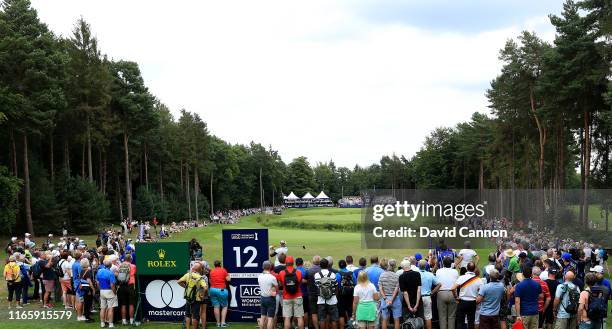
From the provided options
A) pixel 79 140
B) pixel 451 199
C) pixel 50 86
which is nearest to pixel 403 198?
pixel 451 199

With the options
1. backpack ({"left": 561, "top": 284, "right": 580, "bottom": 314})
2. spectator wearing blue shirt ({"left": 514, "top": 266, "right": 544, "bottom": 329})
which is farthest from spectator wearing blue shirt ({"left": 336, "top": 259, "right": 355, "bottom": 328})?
backpack ({"left": 561, "top": 284, "right": 580, "bottom": 314})

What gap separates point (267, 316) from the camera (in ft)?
38.9

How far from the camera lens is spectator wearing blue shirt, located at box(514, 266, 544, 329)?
33.8ft

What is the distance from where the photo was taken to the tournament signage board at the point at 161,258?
13.3m

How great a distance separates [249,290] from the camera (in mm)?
13305

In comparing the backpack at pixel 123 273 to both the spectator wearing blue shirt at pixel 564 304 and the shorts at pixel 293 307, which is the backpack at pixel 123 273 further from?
the spectator wearing blue shirt at pixel 564 304

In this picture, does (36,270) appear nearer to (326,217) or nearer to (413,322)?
(413,322)

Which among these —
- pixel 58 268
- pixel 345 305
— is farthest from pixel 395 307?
pixel 58 268

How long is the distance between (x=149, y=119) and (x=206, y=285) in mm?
45435

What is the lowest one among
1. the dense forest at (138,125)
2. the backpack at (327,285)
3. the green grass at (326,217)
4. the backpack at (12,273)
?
the green grass at (326,217)

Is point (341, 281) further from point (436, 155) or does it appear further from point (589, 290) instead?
point (436, 155)

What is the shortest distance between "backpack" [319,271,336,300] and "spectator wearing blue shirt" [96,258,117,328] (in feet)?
16.2

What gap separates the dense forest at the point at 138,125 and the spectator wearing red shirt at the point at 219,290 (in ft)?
68.4

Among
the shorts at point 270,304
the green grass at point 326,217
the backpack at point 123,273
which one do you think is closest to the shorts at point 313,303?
the shorts at point 270,304
